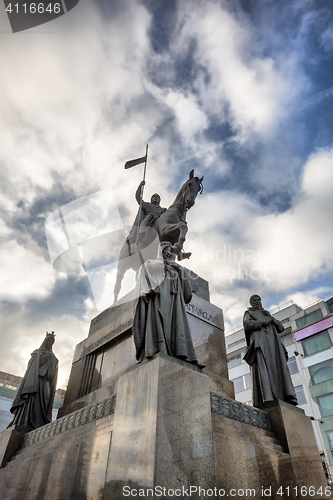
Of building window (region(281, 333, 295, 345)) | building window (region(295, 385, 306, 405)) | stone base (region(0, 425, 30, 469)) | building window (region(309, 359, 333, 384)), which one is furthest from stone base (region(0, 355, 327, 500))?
building window (region(281, 333, 295, 345))

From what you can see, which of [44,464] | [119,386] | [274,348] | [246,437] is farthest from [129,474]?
[274,348]

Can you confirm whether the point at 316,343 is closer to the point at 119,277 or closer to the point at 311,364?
the point at 311,364

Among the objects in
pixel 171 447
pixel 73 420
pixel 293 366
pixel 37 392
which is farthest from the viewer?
pixel 293 366

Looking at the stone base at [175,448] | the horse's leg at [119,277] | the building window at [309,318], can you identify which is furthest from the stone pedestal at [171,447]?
the building window at [309,318]

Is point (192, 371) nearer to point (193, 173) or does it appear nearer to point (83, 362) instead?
point (83, 362)

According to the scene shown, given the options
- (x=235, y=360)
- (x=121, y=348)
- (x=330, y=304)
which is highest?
(x=330, y=304)

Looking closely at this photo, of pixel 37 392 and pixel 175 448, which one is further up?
pixel 37 392

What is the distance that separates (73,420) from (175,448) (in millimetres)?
3743

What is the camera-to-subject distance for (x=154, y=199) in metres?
13.6

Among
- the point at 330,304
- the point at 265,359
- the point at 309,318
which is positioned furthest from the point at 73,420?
the point at 330,304

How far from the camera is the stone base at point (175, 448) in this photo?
4801mm

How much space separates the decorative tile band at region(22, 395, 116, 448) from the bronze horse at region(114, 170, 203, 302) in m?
4.37

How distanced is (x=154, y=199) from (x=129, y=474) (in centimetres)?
1016

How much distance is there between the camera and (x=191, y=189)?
36.4 ft
